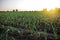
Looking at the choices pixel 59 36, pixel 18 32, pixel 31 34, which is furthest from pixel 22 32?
pixel 59 36

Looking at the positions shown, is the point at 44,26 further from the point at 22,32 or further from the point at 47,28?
the point at 22,32

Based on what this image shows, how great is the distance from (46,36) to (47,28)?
0.92 ft

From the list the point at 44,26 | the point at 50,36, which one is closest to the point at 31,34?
the point at 50,36

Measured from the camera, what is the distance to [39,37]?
154 cm

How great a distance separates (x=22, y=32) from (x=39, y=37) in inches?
9.7

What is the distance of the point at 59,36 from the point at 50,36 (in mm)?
93

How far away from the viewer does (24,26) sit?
1.99m

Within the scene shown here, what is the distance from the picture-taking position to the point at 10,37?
5.34 ft

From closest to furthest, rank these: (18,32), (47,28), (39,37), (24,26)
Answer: (39,37) < (18,32) < (47,28) < (24,26)

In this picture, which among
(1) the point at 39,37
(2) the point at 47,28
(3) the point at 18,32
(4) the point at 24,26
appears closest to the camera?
(1) the point at 39,37

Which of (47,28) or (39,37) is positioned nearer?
(39,37)

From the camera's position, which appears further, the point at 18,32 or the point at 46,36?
the point at 18,32

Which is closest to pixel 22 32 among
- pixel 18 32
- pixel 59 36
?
pixel 18 32

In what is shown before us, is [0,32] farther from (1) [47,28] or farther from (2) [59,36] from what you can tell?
(2) [59,36]
